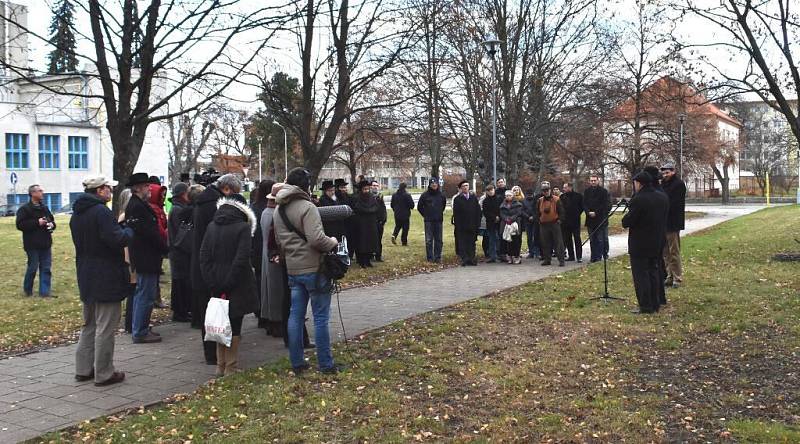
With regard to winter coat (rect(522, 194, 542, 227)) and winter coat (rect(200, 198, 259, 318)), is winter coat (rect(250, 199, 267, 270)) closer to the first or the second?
winter coat (rect(200, 198, 259, 318))

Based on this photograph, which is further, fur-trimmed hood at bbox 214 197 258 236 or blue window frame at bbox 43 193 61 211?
blue window frame at bbox 43 193 61 211

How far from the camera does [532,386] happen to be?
6188 mm

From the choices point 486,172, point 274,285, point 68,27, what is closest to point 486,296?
point 274,285

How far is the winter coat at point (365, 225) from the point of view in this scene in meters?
14.6

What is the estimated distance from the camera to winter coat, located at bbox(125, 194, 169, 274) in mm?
8070

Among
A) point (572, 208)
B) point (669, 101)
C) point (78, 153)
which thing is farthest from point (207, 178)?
point (78, 153)

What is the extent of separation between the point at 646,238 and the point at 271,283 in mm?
4856

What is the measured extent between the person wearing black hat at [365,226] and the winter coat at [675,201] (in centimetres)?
607

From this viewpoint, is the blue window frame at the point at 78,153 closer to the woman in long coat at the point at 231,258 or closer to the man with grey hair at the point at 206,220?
the man with grey hair at the point at 206,220

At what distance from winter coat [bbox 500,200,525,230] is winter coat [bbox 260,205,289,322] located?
8453 mm

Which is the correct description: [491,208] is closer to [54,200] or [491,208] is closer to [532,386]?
[532,386]

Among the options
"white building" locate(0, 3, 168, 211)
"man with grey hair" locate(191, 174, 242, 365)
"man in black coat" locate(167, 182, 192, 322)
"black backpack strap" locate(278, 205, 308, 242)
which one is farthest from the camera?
"white building" locate(0, 3, 168, 211)

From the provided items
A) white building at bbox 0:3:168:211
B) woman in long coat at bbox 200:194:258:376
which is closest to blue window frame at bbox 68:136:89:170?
white building at bbox 0:3:168:211

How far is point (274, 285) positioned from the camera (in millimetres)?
7668
